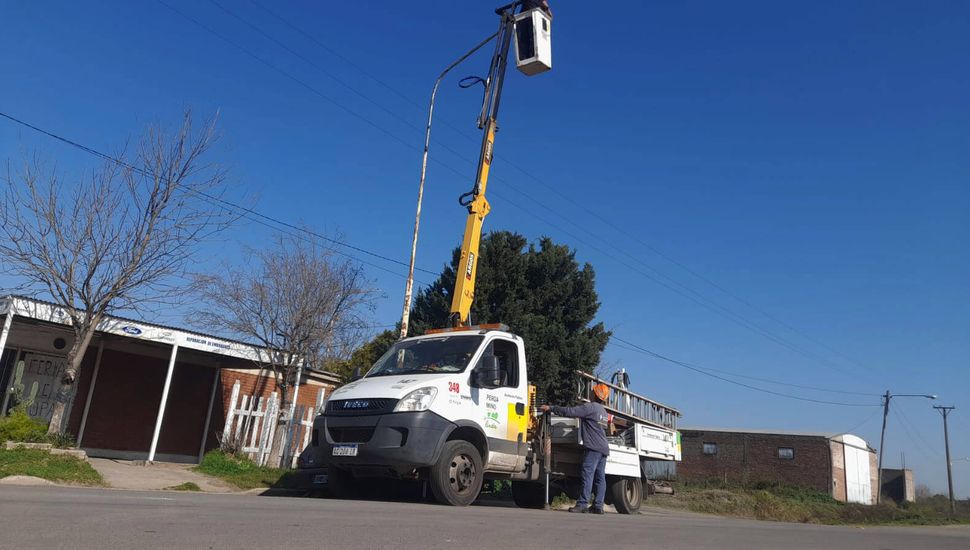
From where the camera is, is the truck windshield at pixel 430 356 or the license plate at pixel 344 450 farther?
the truck windshield at pixel 430 356

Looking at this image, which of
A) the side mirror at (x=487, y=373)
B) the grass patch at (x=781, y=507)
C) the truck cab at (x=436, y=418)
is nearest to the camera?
the truck cab at (x=436, y=418)

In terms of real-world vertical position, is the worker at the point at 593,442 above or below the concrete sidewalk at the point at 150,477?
above

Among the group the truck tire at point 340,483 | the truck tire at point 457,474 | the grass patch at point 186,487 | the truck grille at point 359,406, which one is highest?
the truck grille at point 359,406

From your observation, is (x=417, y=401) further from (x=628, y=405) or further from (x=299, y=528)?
(x=628, y=405)

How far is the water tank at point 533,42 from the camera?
11930 millimetres

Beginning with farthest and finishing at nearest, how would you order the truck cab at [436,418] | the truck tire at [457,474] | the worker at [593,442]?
the worker at [593,442]
the truck tire at [457,474]
the truck cab at [436,418]

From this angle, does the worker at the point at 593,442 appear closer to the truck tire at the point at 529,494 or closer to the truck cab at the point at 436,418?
the truck cab at the point at 436,418

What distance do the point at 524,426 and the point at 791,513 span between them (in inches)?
634

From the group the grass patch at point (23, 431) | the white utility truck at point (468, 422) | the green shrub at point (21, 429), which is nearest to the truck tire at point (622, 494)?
the white utility truck at point (468, 422)

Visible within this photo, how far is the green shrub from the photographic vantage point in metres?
11.6

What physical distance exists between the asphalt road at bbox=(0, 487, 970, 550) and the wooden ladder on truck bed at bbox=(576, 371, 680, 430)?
4.00 metres

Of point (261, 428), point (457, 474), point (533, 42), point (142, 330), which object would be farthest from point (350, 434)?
point (142, 330)

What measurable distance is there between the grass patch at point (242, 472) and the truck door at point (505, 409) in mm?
4420

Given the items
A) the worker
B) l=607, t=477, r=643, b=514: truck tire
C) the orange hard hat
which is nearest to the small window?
the worker
